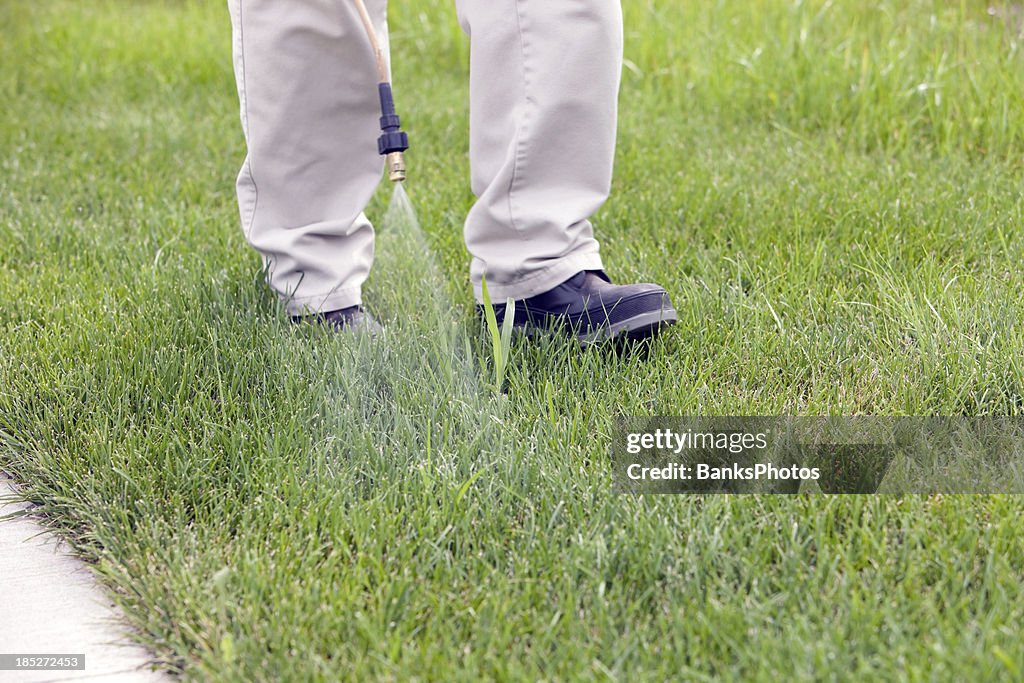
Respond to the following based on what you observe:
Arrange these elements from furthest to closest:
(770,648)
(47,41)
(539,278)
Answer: (47,41) → (539,278) → (770,648)

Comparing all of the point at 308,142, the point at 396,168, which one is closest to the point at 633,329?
the point at 396,168

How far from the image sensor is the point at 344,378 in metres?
1.68

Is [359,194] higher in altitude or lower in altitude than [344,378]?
higher

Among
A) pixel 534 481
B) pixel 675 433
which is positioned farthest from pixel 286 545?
pixel 675 433

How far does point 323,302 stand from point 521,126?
0.53m

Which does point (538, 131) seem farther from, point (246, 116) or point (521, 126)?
point (246, 116)

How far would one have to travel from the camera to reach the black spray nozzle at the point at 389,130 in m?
1.80

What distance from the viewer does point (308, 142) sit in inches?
76.2

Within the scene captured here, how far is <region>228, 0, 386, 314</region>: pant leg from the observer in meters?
1.85

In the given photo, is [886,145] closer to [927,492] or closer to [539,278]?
[539,278]

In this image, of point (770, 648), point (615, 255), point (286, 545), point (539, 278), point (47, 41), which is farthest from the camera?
point (47, 41)

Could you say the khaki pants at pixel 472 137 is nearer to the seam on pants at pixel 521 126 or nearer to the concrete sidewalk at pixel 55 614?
the seam on pants at pixel 521 126

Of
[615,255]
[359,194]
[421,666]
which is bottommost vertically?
[421,666]

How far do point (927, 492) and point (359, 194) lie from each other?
118 centimetres
